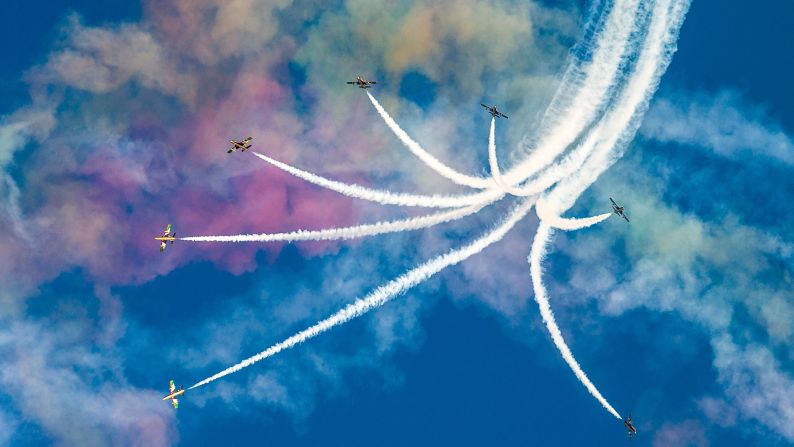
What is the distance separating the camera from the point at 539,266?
68312 mm

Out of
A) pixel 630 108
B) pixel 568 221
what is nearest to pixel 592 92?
pixel 630 108

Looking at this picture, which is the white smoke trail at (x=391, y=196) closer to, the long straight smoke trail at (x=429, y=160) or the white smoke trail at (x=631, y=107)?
the long straight smoke trail at (x=429, y=160)

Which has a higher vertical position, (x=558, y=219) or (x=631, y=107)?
(x=631, y=107)

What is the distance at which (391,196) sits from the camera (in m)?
68.9

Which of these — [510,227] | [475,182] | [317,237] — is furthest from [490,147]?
[317,237]

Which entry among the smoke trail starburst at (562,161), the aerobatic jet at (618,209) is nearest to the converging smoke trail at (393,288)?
the smoke trail starburst at (562,161)

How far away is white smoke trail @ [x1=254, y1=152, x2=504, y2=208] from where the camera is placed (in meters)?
65.0

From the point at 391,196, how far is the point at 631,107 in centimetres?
2261

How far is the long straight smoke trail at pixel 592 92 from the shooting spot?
59250 millimetres

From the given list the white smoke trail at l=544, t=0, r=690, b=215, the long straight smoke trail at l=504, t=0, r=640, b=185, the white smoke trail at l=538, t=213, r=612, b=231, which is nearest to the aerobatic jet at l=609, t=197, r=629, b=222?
the white smoke trail at l=538, t=213, r=612, b=231

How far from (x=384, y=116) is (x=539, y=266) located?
2041 centimetres

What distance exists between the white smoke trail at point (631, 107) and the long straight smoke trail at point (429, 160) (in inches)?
244

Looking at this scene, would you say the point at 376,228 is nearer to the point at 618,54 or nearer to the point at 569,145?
the point at 569,145

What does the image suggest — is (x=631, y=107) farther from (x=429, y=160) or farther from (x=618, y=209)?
(x=429, y=160)
